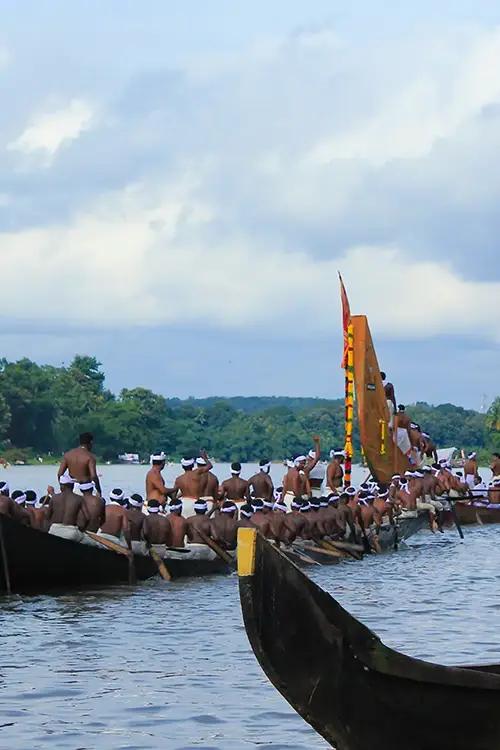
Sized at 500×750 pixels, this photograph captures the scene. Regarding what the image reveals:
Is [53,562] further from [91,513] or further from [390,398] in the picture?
[390,398]

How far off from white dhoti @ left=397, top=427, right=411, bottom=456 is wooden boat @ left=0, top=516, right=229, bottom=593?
761 inches

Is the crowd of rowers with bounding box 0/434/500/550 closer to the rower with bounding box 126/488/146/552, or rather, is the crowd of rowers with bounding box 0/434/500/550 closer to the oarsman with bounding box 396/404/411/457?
the rower with bounding box 126/488/146/552

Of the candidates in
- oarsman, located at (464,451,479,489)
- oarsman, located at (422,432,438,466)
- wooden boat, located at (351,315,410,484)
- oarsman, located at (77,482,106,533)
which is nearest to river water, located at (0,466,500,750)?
oarsman, located at (77,482,106,533)

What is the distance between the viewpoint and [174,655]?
15500 millimetres

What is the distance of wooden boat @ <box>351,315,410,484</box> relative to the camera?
1399 inches

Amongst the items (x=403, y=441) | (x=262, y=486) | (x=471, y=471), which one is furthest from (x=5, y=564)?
(x=471, y=471)

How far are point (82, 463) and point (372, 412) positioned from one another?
17.3 metres

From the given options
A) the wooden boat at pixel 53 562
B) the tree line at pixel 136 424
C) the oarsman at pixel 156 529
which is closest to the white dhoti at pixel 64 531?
the wooden boat at pixel 53 562

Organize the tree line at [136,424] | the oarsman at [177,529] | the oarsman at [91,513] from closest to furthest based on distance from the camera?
the oarsman at [91,513]
the oarsman at [177,529]
the tree line at [136,424]

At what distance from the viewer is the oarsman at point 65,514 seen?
756 inches

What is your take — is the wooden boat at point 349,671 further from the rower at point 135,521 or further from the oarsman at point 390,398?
the oarsman at point 390,398

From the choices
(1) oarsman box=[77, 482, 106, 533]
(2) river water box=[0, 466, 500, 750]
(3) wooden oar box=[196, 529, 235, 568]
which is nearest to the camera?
(2) river water box=[0, 466, 500, 750]

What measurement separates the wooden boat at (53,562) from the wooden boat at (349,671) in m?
10.0

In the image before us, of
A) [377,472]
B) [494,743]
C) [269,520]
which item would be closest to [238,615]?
[269,520]
